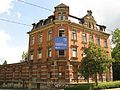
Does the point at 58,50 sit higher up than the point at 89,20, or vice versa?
the point at 89,20

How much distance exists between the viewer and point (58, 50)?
3728cm

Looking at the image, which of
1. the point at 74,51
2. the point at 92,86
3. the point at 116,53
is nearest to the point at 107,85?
the point at 92,86

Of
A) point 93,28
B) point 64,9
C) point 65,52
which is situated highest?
point 64,9

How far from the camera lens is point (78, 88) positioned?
98.0 feet

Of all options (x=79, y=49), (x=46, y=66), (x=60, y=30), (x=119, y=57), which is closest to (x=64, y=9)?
(x=60, y=30)

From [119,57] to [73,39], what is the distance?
51.6 ft

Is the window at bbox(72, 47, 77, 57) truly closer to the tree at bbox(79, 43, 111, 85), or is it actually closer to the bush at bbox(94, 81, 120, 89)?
the tree at bbox(79, 43, 111, 85)

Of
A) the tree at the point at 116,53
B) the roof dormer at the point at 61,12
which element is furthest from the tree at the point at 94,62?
the tree at the point at 116,53

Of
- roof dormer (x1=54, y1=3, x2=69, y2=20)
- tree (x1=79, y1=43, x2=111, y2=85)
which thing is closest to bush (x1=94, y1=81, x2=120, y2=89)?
tree (x1=79, y1=43, x2=111, y2=85)

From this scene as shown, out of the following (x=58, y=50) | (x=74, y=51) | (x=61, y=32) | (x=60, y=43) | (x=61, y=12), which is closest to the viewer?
(x=60, y=43)

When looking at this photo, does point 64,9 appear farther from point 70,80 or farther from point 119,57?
point 119,57

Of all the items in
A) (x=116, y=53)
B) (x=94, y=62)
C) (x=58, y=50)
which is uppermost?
(x=116, y=53)

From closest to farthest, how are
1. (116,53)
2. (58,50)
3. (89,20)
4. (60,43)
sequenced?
(60,43) → (58,50) → (89,20) → (116,53)

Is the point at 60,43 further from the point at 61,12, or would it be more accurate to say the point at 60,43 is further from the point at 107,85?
the point at 61,12
